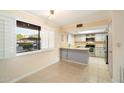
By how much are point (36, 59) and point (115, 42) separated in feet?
10.1

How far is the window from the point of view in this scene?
3359 millimetres

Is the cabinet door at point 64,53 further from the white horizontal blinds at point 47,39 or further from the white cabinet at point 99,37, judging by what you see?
the white cabinet at point 99,37

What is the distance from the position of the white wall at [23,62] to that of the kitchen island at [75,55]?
4.32ft

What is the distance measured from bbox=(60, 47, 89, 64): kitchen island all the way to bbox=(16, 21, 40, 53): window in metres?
2.39

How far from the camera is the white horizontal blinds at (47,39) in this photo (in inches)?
182

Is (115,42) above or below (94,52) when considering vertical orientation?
above

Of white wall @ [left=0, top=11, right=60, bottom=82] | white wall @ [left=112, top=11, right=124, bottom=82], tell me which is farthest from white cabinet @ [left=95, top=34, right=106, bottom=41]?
white wall @ [left=112, top=11, right=124, bottom=82]

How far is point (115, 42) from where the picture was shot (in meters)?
2.76

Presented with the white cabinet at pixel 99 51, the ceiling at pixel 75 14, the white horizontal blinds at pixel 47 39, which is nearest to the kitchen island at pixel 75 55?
the white horizontal blinds at pixel 47 39

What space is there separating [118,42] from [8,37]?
322 centimetres

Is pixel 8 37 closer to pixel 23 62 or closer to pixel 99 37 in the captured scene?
pixel 23 62
